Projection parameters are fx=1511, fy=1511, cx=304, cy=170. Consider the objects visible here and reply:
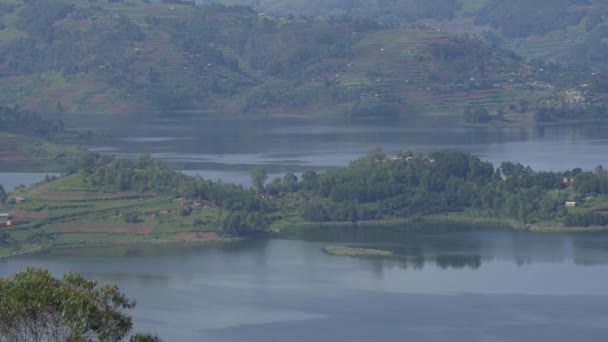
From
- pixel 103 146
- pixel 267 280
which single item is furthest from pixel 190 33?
pixel 267 280

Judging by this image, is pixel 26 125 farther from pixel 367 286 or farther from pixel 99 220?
pixel 367 286

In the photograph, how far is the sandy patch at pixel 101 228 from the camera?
4553 centimetres

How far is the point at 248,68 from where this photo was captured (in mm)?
113500

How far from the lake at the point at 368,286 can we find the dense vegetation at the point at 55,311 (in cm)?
1394

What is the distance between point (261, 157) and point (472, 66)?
38412 millimetres

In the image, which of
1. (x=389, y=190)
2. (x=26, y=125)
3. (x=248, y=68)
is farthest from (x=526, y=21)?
(x=389, y=190)

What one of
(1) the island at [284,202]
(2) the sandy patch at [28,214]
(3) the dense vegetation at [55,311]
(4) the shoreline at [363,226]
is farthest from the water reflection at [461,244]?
(3) the dense vegetation at [55,311]

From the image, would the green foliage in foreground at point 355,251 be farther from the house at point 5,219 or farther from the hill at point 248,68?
→ the hill at point 248,68

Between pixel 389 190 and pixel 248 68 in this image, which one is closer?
pixel 389 190

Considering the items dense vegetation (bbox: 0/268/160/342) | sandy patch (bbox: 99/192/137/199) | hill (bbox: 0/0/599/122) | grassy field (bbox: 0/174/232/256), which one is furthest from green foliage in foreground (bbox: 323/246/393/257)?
hill (bbox: 0/0/599/122)

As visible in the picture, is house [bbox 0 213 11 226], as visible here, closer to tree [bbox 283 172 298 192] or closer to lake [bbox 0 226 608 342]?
lake [bbox 0 226 608 342]

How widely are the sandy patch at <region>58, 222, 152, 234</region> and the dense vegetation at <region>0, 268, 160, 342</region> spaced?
27651 mm

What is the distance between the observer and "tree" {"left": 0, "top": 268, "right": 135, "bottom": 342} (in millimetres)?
17438

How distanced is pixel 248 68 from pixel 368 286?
75.8 metres
